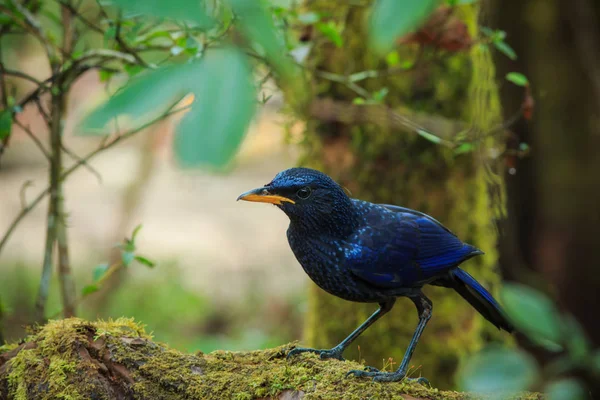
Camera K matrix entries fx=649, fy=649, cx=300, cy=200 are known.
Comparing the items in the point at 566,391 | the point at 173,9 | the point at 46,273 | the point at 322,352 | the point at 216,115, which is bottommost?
the point at 322,352

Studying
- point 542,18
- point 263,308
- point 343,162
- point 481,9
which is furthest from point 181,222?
point 542,18

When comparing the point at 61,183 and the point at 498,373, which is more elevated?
the point at 61,183

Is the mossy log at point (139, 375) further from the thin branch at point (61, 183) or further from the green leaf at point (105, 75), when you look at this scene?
the green leaf at point (105, 75)

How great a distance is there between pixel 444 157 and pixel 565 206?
3.34 meters

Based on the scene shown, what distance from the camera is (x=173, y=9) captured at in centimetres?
67

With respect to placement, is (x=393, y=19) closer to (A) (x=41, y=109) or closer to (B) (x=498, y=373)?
(B) (x=498, y=373)

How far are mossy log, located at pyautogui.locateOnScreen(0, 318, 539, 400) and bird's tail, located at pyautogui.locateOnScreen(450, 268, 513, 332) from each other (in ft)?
1.73

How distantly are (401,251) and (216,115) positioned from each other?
2293 mm

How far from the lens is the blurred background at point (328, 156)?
72 cm

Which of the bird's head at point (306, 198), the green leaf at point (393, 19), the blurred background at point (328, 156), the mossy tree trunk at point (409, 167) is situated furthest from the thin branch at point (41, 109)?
the green leaf at point (393, 19)

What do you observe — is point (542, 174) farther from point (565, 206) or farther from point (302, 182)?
point (302, 182)

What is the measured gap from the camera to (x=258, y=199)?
2738 mm

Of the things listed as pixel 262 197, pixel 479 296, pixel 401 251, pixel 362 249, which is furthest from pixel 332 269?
pixel 479 296

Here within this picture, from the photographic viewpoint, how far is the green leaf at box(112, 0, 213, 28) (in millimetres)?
667
